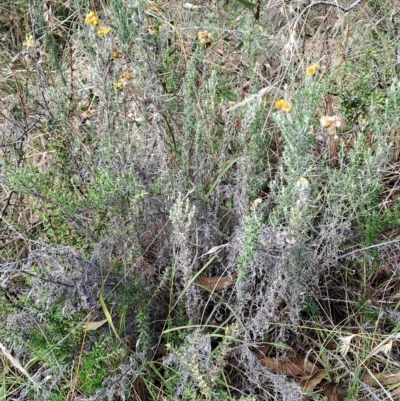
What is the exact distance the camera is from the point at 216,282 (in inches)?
69.3

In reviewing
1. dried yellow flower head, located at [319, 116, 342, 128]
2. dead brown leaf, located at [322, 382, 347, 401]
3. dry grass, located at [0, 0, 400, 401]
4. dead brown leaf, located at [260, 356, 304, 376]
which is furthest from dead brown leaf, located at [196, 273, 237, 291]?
dried yellow flower head, located at [319, 116, 342, 128]

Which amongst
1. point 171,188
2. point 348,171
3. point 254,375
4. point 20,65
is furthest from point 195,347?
point 20,65

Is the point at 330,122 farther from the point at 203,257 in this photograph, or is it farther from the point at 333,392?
the point at 333,392

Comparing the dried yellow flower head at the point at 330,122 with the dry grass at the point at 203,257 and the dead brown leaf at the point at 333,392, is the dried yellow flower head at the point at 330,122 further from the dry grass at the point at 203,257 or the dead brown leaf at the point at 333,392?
the dead brown leaf at the point at 333,392

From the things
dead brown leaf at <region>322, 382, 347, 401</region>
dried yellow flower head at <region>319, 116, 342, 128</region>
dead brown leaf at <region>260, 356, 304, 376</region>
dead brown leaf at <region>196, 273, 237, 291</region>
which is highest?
dried yellow flower head at <region>319, 116, 342, 128</region>

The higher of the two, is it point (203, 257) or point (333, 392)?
point (203, 257)

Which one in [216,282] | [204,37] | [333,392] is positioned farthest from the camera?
[204,37]

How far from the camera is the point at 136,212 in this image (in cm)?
171

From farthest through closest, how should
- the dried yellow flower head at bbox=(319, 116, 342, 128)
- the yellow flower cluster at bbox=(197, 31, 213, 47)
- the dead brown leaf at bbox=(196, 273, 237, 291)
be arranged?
the yellow flower cluster at bbox=(197, 31, 213, 47)
the dead brown leaf at bbox=(196, 273, 237, 291)
the dried yellow flower head at bbox=(319, 116, 342, 128)

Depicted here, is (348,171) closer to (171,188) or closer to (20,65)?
(171,188)

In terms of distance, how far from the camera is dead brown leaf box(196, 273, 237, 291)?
1.74 meters

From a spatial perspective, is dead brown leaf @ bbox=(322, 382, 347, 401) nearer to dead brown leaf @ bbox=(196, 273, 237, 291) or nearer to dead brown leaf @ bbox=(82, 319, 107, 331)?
dead brown leaf @ bbox=(196, 273, 237, 291)

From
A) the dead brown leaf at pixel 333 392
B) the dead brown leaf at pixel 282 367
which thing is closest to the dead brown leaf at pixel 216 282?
the dead brown leaf at pixel 282 367

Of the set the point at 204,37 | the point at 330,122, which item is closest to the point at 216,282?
the point at 330,122
